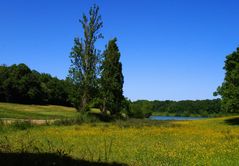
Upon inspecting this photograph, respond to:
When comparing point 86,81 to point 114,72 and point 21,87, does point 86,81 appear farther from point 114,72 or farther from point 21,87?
point 21,87

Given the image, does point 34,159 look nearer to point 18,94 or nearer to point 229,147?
point 229,147

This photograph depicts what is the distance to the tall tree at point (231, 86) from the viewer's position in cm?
5372

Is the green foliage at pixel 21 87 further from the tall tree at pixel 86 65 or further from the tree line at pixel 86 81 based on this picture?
the tall tree at pixel 86 65

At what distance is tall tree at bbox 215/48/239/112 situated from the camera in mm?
53719

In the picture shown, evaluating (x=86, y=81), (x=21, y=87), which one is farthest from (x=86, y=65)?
(x=21, y=87)

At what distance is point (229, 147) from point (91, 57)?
36480mm

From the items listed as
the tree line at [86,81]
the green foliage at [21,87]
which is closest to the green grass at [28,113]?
the tree line at [86,81]

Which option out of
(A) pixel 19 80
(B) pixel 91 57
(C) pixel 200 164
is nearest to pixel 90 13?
(B) pixel 91 57

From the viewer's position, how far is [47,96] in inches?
4481

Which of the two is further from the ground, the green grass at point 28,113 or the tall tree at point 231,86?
the tall tree at point 231,86

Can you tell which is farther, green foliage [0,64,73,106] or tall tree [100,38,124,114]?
green foliage [0,64,73,106]

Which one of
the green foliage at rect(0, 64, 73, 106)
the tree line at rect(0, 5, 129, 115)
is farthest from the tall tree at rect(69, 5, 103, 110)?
the green foliage at rect(0, 64, 73, 106)

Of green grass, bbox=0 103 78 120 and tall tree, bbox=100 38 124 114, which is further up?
tall tree, bbox=100 38 124 114

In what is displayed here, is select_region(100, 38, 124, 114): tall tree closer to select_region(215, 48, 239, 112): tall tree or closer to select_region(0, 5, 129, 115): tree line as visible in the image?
select_region(0, 5, 129, 115): tree line
